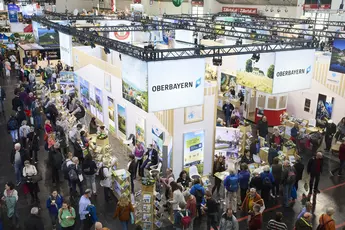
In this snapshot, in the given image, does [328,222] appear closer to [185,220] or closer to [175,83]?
[185,220]

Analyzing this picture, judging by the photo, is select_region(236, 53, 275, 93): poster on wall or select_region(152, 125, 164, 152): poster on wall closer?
select_region(236, 53, 275, 93): poster on wall

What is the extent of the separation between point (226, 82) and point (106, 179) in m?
9.62

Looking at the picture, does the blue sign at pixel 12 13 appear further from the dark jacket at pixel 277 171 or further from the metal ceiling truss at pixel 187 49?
the dark jacket at pixel 277 171

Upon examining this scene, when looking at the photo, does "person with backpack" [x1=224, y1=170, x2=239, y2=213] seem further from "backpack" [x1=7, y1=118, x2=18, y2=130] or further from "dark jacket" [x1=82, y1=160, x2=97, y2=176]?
"backpack" [x1=7, y1=118, x2=18, y2=130]

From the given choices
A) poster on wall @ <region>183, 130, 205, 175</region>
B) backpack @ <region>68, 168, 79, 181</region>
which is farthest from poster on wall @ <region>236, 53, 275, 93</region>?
backpack @ <region>68, 168, 79, 181</region>

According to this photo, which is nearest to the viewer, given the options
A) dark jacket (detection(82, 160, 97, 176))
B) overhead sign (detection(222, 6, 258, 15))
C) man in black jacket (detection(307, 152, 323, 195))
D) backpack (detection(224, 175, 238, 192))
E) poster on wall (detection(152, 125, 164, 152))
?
backpack (detection(224, 175, 238, 192))

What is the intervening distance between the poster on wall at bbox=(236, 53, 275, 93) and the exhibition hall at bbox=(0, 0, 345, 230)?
0.10 feet

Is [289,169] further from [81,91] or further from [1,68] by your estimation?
[1,68]

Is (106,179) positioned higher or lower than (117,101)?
lower

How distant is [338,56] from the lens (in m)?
10.8

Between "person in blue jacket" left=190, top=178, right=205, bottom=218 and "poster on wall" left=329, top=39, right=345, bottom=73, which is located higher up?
"poster on wall" left=329, top=39, right=345, bottom=73

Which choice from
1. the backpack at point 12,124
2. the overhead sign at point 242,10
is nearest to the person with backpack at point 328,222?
the backpack at point 12,124

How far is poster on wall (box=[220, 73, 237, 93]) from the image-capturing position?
15.8 meters

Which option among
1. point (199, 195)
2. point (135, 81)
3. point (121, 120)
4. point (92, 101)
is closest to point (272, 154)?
point (199, 195)
